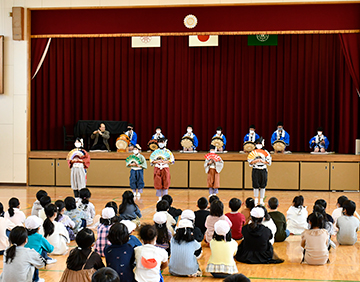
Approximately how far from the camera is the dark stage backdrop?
1917cm

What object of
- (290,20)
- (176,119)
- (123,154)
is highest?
(290,20)

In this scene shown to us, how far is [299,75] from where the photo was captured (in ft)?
63.0

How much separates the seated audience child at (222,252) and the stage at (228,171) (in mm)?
9951

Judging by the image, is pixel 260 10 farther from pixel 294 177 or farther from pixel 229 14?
pixel 294 177

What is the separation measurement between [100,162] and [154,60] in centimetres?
557

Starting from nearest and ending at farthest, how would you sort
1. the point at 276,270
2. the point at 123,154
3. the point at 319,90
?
the point at 276,270, the point at 123,154, the point at 319,90

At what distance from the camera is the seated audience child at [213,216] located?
735 centimetres

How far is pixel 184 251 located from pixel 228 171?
33.0 ft

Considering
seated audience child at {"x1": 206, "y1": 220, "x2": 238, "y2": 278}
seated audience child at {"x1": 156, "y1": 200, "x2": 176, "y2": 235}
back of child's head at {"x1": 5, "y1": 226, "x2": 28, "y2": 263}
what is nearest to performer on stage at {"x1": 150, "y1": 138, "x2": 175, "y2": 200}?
seated audience child at {"x1": 156, "y1": 200, "x2": 176, "y2": 235}

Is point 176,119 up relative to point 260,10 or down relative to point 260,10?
down

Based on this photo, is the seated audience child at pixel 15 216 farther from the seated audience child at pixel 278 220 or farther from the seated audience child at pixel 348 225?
the seated audience child at pixel 348 225

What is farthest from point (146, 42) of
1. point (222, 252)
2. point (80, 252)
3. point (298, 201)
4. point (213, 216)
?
point (80, 252)

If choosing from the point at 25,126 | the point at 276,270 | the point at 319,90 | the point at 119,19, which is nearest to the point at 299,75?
the point at 319,90

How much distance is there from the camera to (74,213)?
8547 mm
